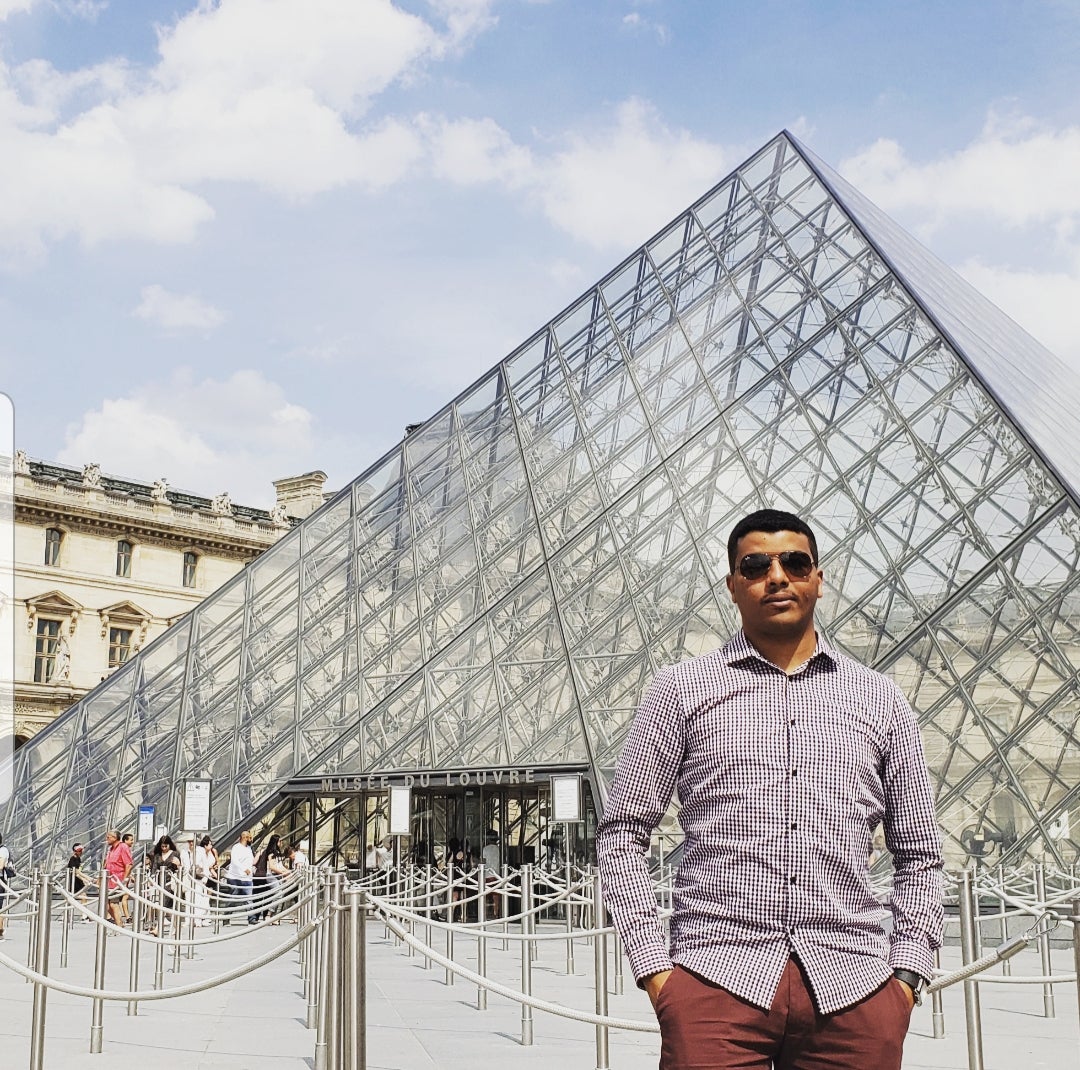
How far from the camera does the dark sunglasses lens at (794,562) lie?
2986 mm

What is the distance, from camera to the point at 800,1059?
266cm

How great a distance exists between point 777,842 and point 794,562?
624mm

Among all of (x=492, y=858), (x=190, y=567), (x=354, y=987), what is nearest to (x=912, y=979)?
(x=354, y=987)

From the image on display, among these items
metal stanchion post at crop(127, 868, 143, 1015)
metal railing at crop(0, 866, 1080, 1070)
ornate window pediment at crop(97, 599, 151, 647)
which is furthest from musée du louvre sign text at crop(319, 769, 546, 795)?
ornate window pediment at crop(97, 599, 151, 647)

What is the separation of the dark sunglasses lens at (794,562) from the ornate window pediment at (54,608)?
4748 cm

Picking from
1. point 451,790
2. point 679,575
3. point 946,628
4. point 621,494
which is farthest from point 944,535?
point 451,790

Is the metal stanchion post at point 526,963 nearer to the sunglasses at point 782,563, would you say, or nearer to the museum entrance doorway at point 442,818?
the sunglasses at point 782,563

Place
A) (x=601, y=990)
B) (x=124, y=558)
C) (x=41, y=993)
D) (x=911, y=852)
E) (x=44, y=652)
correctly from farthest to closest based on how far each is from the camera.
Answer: (x=124, y=558) < (x=44, y=652) < (x=601, y=990) < (x=41, y=993) < (x=911, y=852)

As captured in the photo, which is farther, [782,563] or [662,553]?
[662,553]

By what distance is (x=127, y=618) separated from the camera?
4953cm

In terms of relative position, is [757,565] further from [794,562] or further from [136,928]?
[136,928]

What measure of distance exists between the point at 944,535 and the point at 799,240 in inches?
289

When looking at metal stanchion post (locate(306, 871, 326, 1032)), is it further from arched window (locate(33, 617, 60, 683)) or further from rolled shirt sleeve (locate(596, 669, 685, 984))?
arched window (locate(33, 617, 60, 683))

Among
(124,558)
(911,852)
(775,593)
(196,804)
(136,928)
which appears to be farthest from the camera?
(124,558)
